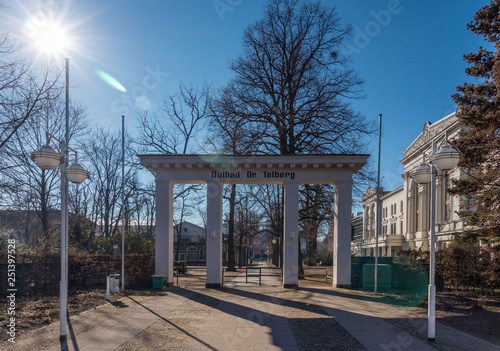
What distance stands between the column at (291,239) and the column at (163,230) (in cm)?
565

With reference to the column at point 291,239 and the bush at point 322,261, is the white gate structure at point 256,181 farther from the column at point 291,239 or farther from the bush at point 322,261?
the bush at point 322,261

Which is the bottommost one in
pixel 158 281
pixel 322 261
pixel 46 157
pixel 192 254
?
pixel 192 254

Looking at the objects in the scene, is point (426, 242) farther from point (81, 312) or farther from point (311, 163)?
point (81, 312)

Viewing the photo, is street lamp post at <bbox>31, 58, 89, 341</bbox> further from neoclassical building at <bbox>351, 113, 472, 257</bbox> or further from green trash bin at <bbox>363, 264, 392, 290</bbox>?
neoclassical building at <bbox>351, 113, 472, 257</bbox>

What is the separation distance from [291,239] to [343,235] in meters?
2.55

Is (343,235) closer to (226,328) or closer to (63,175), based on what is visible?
(226,328)

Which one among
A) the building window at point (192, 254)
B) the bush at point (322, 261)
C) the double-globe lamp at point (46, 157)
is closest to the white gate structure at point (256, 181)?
the double-globe lamp at point (46, 157)

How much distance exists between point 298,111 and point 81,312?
1722cm

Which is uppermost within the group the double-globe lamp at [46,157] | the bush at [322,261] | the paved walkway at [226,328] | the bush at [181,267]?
the double-globe lamp at [46,157]

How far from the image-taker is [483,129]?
12.4 metres


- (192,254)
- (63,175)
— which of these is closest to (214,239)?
(63,175)

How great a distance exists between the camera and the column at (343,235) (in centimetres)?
1712

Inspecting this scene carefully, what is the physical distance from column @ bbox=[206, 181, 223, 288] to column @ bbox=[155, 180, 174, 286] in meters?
1.95

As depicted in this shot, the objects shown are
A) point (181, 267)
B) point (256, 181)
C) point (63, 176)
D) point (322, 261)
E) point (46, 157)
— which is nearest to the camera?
point (46, 157)
